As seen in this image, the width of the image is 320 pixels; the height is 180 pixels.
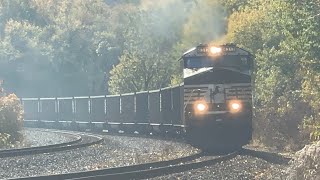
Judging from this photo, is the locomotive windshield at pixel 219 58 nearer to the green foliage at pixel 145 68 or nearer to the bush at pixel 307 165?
the bush at pixel 307 165

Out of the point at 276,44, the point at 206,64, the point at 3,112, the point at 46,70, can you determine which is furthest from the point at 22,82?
the point at 206,64

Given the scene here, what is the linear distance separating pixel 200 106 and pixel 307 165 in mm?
9597

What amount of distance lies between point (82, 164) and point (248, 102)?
5.36m

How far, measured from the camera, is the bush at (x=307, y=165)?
1141 centimetres

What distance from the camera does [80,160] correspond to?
20.5m

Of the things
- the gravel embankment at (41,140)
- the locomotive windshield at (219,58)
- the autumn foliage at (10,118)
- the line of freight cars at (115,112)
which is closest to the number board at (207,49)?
the locomotive windshield at (219,58)

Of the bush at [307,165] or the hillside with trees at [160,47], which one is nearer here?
the bush at [307,165]

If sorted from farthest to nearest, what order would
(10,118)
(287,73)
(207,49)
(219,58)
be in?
1. (10,118)
2. (287,73)
3. (207,49)
4. (219,58)

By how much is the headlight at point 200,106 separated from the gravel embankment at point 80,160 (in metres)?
1.36

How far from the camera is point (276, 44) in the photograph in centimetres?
3155

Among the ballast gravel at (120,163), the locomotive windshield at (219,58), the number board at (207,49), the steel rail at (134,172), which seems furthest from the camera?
the number board at (207,49)

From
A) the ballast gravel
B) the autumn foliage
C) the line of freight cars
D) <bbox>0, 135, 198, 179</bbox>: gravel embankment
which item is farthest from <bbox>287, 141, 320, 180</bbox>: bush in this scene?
the autumn foliage

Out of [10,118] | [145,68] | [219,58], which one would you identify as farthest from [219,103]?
[145,68]

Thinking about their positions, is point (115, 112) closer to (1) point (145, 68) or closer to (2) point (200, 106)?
(1) point (145, 68)
